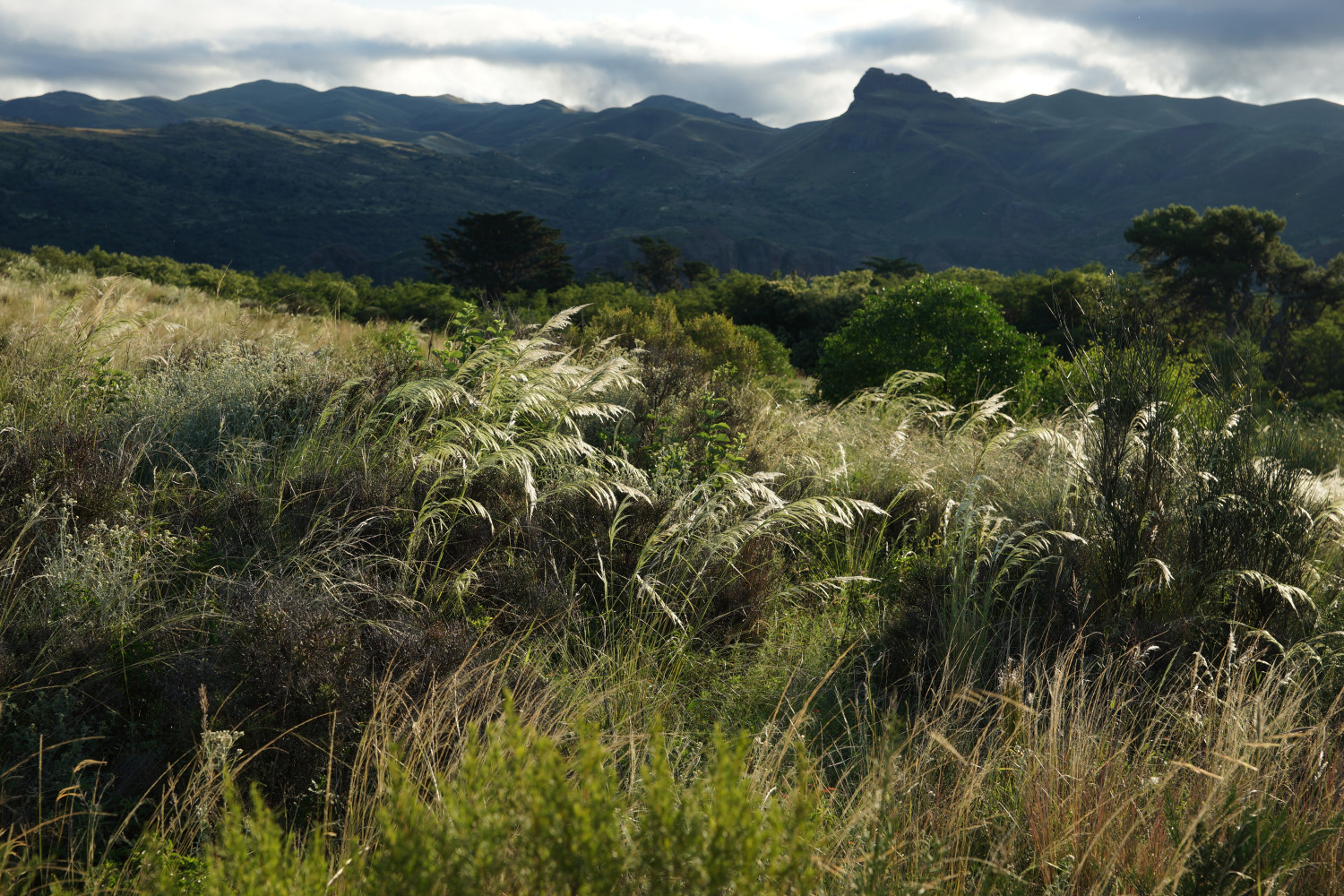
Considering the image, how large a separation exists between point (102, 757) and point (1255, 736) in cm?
364

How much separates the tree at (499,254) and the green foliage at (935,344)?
86.2 ft

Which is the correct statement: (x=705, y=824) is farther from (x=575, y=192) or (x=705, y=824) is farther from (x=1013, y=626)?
(x=575, y=192)

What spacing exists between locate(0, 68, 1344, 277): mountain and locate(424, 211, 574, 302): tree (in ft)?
152

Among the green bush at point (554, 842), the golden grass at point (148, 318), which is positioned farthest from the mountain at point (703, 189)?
the green bush at point (554, 842)

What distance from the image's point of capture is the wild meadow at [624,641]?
5.59 feet

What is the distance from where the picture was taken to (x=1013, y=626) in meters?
3.77

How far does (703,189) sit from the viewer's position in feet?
489

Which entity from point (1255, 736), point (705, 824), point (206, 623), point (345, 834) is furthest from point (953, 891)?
point (206, 623)

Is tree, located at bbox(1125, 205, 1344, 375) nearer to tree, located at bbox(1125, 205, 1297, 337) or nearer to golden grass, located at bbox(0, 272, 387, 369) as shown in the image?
tree, located at bbox(1125, 205, 1297, 337)

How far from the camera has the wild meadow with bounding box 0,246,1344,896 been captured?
1.71 metres

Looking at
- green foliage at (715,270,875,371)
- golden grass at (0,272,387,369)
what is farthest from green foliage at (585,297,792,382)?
green foliage at (715,270,875,371)

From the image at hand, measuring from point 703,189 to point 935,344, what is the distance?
14753cm

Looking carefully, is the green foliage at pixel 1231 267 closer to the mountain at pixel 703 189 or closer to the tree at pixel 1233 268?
the tree at pixel 1233 268

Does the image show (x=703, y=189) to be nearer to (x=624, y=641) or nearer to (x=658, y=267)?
(x=658, y=267)
